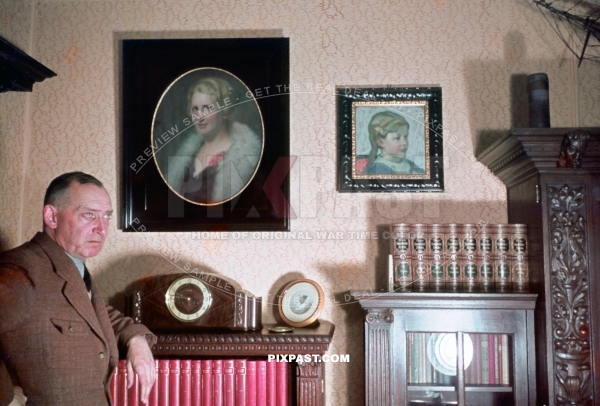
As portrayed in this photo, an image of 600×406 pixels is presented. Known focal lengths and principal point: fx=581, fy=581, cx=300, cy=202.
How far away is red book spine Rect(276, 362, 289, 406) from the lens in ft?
7.41

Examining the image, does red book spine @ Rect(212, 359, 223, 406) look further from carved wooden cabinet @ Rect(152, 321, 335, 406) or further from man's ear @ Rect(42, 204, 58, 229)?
man's ear @ Rect(42, 204, 58, 229)

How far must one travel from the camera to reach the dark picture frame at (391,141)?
2617 mm

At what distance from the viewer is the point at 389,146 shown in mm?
2635

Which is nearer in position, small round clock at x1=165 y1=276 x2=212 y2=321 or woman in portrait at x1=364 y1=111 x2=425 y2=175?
small round clock at x1=165 y1=276 x2=212 y2=321

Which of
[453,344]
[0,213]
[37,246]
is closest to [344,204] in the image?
[453,344]

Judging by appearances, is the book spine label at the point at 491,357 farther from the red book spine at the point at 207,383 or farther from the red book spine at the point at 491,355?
the red book spine at the point at 207,383

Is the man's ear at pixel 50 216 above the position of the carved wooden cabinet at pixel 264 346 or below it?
above

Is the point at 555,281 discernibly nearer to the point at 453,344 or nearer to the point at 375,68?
the point at 453,344

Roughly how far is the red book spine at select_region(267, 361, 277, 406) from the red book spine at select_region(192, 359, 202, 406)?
0.27m

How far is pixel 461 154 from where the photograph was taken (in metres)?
2.63

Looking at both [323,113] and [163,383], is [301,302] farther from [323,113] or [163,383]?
[323,113]

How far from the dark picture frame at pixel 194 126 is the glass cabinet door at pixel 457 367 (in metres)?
0.83

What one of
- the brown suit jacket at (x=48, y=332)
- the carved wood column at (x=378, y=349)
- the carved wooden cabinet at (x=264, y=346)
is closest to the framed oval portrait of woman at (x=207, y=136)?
the carved wooden cabinet at (x=264, y=346)

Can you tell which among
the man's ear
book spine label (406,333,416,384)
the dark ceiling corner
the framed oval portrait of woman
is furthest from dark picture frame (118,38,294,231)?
the man's ear
